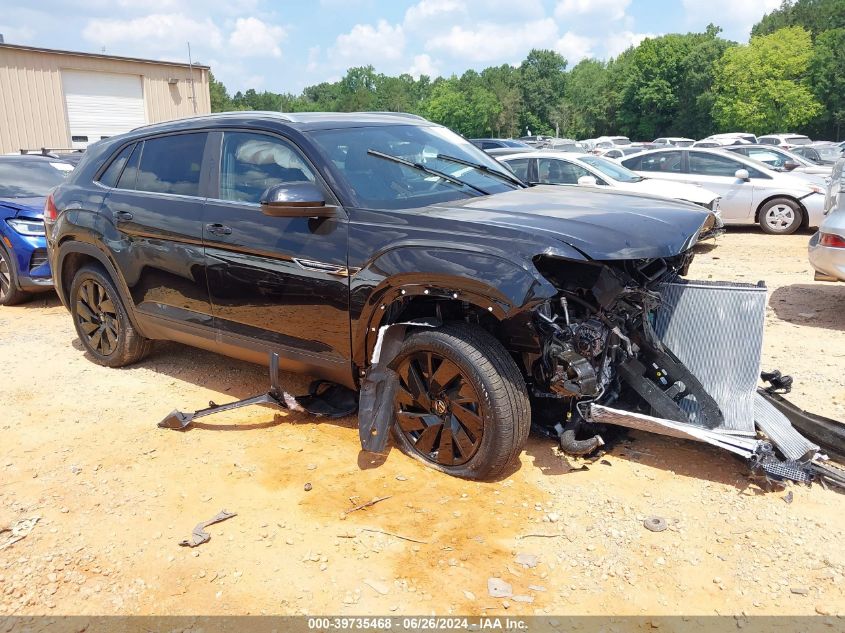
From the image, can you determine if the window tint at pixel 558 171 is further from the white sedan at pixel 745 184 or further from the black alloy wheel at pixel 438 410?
the black alloy wheel at pixel 438 410

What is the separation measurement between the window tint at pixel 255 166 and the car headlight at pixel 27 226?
470 centimetres

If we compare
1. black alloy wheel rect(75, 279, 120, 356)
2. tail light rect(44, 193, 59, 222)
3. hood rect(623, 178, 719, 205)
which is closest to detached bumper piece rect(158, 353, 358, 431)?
black alloy wheel rect(75, 279, 120, 356)

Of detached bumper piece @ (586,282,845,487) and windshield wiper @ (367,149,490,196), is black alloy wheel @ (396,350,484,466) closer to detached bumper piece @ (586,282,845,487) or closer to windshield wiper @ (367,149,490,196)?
detached bumper piece @ (586,282,845,487)

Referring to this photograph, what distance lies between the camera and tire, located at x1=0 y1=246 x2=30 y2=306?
7965 mm

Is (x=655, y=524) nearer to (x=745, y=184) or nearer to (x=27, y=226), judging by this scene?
(x=27, y=226)

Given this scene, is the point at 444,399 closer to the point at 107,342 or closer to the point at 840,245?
the point at 107,342

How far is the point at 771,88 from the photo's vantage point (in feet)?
170

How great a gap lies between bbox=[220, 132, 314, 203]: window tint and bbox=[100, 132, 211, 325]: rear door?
0.72 ft

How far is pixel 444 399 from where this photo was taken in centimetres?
366

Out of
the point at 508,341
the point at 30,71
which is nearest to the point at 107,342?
the point at 508,341

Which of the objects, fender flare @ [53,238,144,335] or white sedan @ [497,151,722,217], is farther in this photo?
white sedan @ [497,151,722,217]

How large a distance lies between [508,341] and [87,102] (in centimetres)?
2589

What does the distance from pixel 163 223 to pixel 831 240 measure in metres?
5.78

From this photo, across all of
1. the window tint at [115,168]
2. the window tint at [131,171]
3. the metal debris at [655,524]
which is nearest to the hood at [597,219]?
the metal debris at [655,524]
